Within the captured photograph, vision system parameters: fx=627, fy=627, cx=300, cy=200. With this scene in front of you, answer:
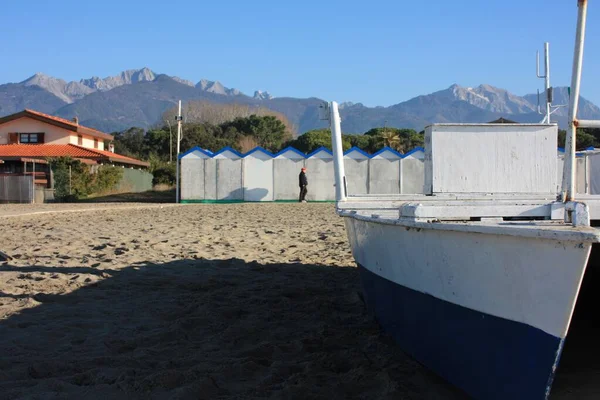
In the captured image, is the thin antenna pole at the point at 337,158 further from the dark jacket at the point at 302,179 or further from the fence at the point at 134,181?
the fence at the point at 134,181

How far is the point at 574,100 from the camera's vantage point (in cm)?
324

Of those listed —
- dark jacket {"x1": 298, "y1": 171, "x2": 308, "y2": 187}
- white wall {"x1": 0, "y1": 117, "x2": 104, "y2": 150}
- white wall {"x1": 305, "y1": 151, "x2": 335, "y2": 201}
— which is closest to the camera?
dark jacket {"x1": 298, "y1": 171, "x2": 308, "y2": 187}

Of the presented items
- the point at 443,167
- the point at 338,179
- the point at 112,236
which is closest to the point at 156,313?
the point at 338,179

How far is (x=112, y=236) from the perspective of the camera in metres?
11.4

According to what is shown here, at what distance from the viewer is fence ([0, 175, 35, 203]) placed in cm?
2923

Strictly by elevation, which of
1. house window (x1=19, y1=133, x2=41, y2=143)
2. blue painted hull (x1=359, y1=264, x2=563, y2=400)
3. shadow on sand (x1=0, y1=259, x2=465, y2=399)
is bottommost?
shadow on sand (x1=0, y1=259, x2=465, y2=399)

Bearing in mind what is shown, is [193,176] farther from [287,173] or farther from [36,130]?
[36,130]

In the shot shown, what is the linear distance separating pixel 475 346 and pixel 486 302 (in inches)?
12.5

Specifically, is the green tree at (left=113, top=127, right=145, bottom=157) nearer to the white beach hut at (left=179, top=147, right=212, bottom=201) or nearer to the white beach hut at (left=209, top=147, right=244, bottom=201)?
the white beach hut at (left=179, top=147, right=212, bottom=201)

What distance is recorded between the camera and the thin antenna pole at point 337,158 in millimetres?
6090

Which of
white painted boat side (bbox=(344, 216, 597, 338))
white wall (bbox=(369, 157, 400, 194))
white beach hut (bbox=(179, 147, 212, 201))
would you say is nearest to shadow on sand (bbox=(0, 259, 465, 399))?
white painted boat side (bbox=(344, 216, 597, 338))

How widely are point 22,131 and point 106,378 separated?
47.1 meters

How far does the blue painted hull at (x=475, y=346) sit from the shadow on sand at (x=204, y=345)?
20 cm

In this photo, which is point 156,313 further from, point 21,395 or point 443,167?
point 443,167
